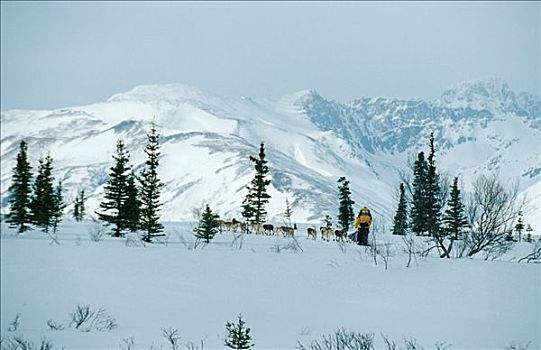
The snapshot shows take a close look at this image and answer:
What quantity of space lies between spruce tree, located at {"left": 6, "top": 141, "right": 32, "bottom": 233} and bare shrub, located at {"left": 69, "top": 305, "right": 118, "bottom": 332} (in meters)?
13.6

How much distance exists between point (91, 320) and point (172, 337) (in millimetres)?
2769

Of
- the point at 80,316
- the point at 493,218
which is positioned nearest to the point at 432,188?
the point at 493,218

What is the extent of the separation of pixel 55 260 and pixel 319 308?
9.04 metres

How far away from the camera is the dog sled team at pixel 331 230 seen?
77.0 feet

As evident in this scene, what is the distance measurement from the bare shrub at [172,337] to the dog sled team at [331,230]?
11.2m

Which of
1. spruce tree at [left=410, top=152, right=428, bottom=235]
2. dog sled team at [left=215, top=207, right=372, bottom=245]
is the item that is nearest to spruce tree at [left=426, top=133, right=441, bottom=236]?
spruce tree at [left=410, top=152, right=428, bottom=235]

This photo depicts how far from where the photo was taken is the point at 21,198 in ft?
97.8

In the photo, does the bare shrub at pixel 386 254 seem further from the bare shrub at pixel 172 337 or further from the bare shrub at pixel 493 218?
the bare shrub at pixel 172 337

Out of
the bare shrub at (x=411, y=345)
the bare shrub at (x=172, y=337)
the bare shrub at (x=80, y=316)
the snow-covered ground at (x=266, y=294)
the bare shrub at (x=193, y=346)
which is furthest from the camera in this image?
the bare shrub at (x=80, y=316)

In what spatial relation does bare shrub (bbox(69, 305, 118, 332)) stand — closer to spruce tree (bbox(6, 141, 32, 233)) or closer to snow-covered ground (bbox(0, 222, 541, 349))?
snow-covered ground (bbox(0, 222, 541, 349))

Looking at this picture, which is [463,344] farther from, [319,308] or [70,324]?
[70,324]

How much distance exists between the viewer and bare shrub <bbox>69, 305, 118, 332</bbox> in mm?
14062

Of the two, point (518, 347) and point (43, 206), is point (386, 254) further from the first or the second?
point (43, 206)

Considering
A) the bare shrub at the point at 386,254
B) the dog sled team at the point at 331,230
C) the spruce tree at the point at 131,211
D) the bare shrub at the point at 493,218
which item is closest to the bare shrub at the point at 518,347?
the bare shrub at the point at 386,254
